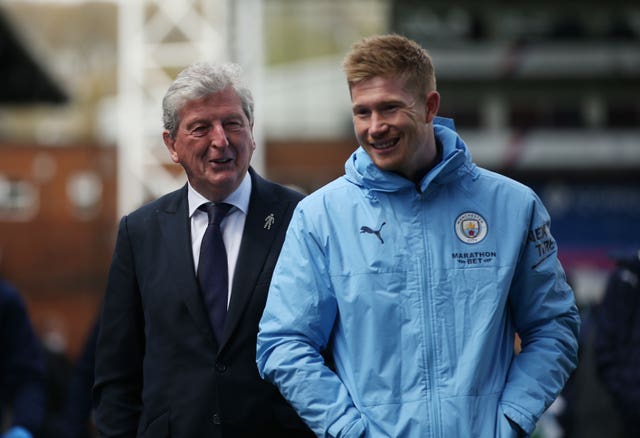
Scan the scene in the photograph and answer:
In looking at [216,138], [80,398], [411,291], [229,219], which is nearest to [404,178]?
[411,291]

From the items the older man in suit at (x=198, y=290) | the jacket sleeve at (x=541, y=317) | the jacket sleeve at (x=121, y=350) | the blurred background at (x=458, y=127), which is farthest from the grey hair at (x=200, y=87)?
the blurred background at (x=458, y=127)

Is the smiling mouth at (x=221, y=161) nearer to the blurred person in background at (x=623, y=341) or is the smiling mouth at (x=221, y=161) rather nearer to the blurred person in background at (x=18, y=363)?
the blurred person in background at (x=18, y=363)

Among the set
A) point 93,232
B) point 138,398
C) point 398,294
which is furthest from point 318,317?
point 93,232

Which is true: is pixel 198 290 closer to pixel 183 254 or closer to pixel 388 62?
pixel 183 254

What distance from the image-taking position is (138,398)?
12.5 feet

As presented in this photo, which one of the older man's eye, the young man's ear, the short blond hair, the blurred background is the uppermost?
the short blond hair

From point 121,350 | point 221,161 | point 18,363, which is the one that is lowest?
point 18,363

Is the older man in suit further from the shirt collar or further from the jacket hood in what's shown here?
the jacket hood

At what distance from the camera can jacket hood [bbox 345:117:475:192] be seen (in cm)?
322

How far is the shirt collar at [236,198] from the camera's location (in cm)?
378

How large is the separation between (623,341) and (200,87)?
8.33 ft

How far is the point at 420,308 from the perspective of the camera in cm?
313

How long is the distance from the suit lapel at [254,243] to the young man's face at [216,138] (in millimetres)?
136

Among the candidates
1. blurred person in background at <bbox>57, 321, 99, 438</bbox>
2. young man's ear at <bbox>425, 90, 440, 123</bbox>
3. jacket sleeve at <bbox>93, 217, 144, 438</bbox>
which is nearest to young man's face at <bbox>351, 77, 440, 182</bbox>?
young man's ear at <bbox>425, 90, 440, 123</bbox>
